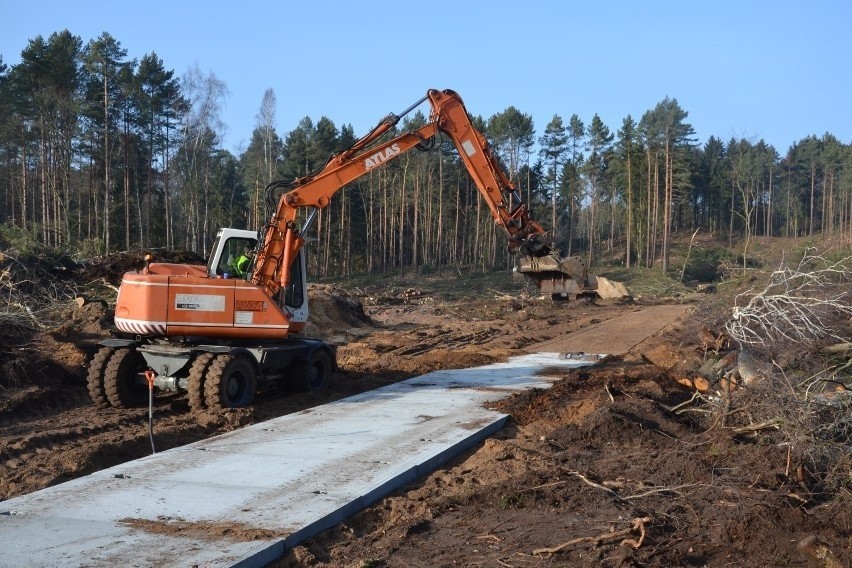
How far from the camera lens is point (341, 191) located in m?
52.8

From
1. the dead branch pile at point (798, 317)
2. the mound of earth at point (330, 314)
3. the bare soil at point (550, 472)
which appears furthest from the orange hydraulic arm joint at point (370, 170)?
the mound of earth at point (330, 314)

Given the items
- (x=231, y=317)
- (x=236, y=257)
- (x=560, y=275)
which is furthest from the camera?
(x=560, y=275)

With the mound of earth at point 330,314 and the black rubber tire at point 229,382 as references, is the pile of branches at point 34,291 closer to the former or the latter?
the black rubber tire at point 229,382

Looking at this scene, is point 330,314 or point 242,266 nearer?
point 242,266

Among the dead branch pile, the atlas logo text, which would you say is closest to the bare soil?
the dead branch pile

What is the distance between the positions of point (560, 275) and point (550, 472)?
68.6 ft

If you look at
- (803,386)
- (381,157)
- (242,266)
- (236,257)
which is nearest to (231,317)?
(242,266)

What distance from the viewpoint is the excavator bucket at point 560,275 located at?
2752cm

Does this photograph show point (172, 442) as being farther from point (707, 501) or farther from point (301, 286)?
point (707, 501)

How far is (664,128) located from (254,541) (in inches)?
2257

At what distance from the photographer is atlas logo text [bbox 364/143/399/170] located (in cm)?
1374

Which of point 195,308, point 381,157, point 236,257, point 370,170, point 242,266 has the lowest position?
point 195,308

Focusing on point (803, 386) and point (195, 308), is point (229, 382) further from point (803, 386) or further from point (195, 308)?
point (803, 386)

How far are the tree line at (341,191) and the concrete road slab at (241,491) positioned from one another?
47.8ft
